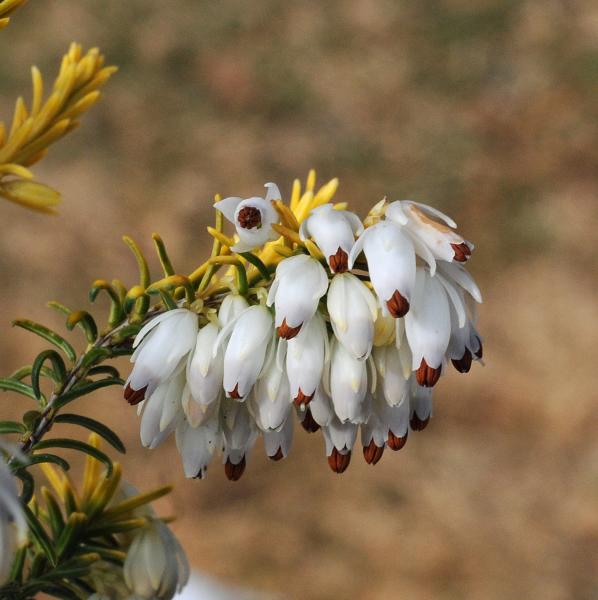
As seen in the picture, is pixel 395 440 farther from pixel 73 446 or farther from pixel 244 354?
pixel 73 446

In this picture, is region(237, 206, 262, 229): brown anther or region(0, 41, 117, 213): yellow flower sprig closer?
region(237, 206, 262, 229): brown anther

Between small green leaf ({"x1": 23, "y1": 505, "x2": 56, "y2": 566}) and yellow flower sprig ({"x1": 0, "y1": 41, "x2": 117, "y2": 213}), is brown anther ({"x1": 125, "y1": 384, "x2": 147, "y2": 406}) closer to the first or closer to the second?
small green leaf ({"x1": 23, "y1": 505, "x2": 56, "y2": 566})

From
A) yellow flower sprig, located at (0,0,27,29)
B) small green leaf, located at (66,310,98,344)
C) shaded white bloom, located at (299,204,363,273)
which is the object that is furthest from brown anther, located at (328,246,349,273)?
yellow flower sprig, located at (0,0,27,29)

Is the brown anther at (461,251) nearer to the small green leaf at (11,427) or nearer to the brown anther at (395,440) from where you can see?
the brown anther at (395,440)

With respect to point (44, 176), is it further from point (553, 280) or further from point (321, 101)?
point (553, 280)

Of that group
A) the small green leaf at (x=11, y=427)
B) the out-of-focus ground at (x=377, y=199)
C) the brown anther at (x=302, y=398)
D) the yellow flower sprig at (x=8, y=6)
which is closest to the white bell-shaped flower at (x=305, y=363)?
the brown anther at (x=302, y=398)

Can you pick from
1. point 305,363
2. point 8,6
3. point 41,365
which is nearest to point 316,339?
point 305,363
